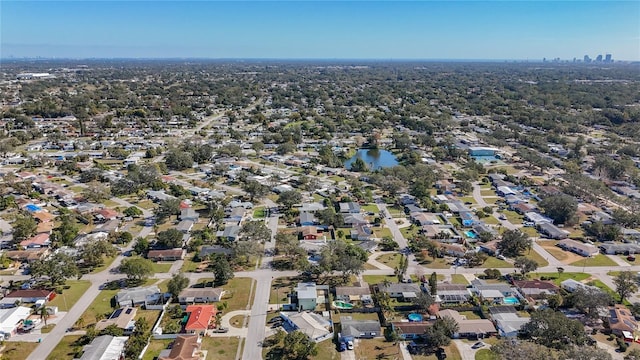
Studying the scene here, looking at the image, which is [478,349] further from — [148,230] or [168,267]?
[148,230]

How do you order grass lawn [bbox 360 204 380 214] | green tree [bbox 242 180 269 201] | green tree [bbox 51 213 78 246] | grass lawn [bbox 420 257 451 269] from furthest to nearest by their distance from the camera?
green tree [bbox 242 180 269 201] → grass lawn [bbox 360 204 380 214] → green tree [bbox 51 213 78 246] → grass lawn [bbox 420 257 451 269]

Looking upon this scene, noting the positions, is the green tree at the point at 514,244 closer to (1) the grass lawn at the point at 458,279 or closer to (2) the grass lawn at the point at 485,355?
(1) the grass lawn at the point at 458,279

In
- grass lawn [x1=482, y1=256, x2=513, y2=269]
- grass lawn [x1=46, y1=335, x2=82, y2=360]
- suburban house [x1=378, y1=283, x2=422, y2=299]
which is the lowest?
grass lawn [x1=46, y1=335, x2=82, y2=360]

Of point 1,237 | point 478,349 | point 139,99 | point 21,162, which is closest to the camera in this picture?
point 478,349

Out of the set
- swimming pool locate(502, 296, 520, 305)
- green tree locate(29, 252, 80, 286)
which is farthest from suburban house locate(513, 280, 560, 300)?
green tree locate(29, 252, 80, 286)

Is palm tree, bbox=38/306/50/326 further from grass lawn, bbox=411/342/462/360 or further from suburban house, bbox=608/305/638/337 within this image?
suburban house, bbox=608/305/638/337

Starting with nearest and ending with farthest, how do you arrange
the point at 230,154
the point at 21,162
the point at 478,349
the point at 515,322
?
the point at 478,349 < the point at 515,322 < the point at 21,162 < the point at 230,154

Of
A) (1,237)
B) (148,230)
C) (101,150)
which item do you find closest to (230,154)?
(101,150)

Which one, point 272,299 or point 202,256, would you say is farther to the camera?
point 202,256
